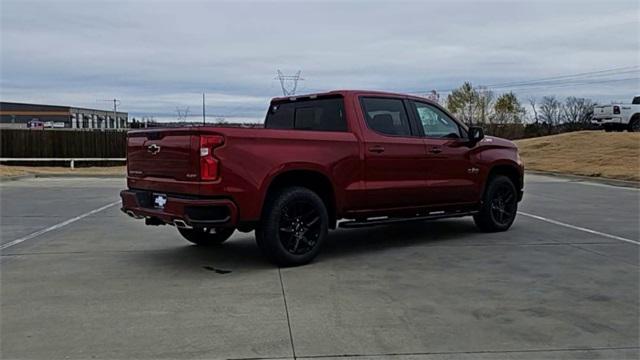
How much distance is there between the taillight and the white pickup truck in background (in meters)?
31.4

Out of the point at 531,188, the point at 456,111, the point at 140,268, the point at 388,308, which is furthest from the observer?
the point at 456,111

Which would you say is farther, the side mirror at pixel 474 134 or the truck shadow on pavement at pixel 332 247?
the side mirror at pixel 474 134

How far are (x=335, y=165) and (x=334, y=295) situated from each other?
6.17 ft

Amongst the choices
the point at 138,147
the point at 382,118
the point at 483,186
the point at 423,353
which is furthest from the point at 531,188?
the point at 423,353

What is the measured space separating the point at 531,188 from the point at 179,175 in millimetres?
13714

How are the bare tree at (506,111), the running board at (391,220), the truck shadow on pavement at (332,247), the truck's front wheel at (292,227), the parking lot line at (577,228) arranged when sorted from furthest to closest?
the bare tree at (506,111)
the parking lot line at (577,228)
the running board at (391,220)
the truck shadow on pavement at (332,247)
the truck's front wheel at (292,227)

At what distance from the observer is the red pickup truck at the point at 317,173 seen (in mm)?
6379

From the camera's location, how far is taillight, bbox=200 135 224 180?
627 centimetres

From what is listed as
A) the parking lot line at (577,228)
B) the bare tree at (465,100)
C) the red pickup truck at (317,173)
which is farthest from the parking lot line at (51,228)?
the bare tree at (465,100)

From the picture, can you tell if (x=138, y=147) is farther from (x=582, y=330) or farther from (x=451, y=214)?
(x=582, y=330)

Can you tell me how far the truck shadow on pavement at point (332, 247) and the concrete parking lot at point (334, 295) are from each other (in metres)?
0.03

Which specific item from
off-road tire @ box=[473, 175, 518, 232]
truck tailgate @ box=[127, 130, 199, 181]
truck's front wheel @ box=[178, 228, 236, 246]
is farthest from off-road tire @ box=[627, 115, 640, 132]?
truck tailgate @ box=[127, 130, 199, 181]

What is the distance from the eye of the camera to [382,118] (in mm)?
8023

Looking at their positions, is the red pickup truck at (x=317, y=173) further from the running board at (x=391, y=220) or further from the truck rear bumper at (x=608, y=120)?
the truck rear bumper at (x=608, y=120)
